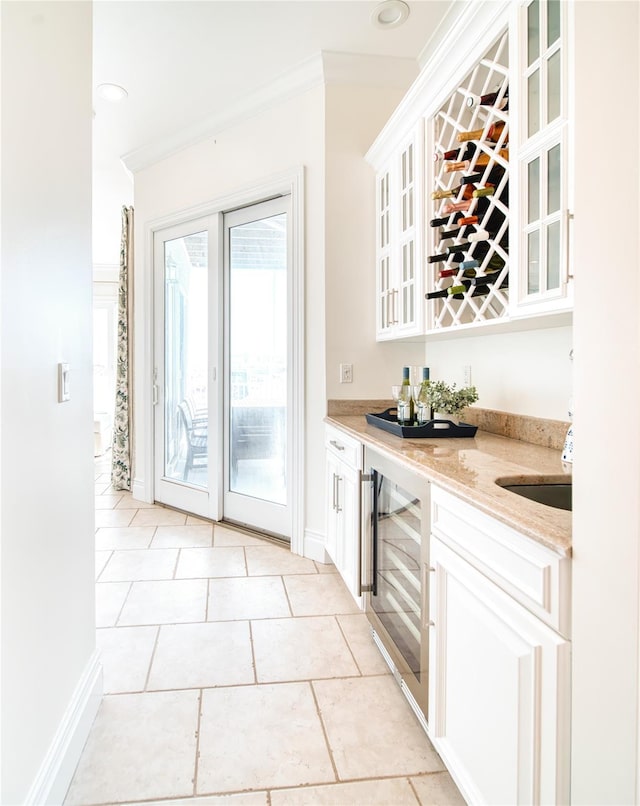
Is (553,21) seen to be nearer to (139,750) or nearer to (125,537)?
(139,750)

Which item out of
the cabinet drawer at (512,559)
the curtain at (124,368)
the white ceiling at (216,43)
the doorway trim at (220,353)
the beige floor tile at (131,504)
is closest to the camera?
the cabinet drawer at (512,559)

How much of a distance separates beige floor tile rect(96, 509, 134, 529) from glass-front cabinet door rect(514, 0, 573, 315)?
332cm

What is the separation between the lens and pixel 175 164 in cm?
410

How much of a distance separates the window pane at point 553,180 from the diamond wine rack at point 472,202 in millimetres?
222

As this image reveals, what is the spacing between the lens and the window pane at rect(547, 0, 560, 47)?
147cm

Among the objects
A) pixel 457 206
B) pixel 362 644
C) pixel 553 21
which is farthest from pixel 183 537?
pixel 553 21

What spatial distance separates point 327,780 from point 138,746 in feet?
1.91

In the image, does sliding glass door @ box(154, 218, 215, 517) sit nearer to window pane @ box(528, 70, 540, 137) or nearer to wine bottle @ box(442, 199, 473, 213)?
wine bottle @ box(442, 199, 473, 213)

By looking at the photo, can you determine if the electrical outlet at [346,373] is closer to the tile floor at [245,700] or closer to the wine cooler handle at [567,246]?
the tile floor at [245,700]

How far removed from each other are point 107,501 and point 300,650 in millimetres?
2978

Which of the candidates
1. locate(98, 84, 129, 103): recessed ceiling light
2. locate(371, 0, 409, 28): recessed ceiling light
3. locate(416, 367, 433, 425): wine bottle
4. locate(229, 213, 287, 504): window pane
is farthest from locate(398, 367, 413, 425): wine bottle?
locate(98, 84, 129, 103): recessed ceiling light

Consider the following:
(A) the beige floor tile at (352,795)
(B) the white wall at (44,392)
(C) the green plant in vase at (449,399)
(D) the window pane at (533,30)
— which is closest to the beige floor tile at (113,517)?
(B) the white wall at (44,392)

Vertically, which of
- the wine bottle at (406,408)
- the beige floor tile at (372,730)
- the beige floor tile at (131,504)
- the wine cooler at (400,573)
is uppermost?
the wine bottle at (406,408)

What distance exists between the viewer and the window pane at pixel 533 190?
155 centimetres
